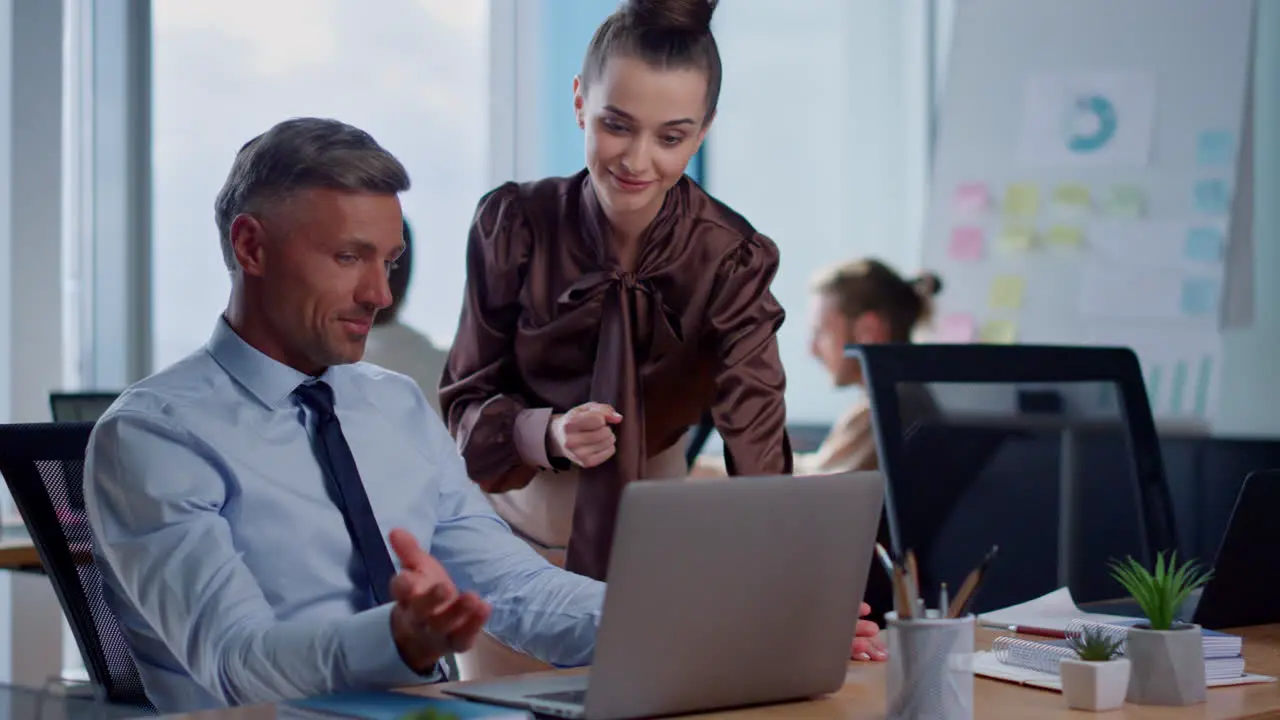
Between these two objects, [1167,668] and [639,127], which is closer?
[1167,668]

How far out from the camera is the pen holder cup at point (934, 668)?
1.21 m

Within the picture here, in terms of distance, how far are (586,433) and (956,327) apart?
10.6 ft

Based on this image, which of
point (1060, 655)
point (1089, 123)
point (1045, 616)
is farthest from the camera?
point (1089, 123)

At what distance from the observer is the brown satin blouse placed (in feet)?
6.64

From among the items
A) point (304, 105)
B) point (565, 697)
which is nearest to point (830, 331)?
point (304, 105)

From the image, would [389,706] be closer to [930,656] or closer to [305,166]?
[930,656]

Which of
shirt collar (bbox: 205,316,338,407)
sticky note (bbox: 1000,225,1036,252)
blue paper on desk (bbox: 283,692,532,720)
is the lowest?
blue paper on desk (bbox: 283,692,532,720)

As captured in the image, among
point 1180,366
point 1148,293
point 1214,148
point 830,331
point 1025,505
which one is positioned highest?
point 1214,148

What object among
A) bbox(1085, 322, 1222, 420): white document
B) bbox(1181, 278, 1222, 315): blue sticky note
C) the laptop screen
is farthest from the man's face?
bbox(1181, 278, 1222, 315): blue sticky note

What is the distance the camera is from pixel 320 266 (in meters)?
1.56

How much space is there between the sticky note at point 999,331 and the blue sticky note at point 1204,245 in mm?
587

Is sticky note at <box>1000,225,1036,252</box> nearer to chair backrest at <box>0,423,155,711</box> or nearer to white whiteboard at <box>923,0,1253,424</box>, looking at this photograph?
white whiteboard at <box>923,0,1253,424</box>

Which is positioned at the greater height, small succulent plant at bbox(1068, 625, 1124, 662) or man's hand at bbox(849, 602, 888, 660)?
small succulent plant at bbox(1068, 625, 1124, 662)

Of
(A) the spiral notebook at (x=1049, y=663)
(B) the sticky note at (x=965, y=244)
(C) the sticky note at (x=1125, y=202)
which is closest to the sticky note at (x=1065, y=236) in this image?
(C) the sticky note at (x=1125, y=202)
